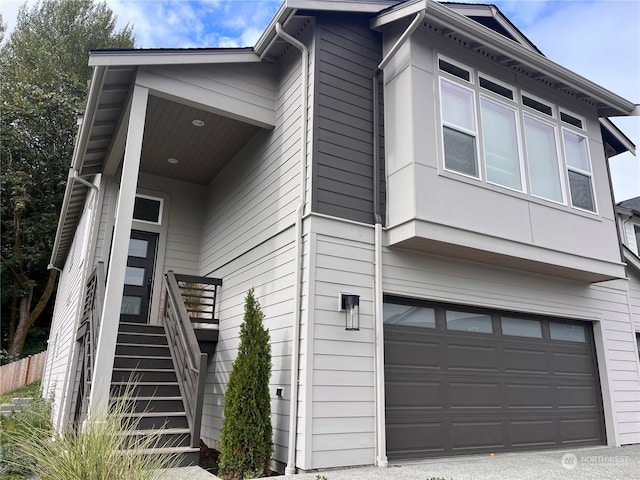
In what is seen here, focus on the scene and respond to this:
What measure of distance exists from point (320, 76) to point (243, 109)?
4.19 feet

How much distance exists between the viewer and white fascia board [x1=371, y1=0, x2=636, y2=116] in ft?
19.0

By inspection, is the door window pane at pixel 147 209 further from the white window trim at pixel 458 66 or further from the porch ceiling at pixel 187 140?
the white window trim at pixel 458 66

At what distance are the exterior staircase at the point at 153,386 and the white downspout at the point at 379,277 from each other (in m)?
2.00

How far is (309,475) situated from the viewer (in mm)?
4438

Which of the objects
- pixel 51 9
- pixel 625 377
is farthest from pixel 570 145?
pixel 51 9

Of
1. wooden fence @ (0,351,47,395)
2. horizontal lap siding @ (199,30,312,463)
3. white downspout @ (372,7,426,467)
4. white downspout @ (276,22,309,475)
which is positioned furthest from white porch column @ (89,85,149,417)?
wooden fence @ (0,351,47,395)

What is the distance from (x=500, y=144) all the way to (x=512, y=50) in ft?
4.29

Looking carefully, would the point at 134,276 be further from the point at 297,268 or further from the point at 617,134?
the point at 617,134

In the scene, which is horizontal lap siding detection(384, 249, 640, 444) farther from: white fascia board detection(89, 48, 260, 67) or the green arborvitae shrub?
white fascia board detection(89, 48, 260, 67)

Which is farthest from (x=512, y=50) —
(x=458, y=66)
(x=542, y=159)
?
(x=542, y=159)

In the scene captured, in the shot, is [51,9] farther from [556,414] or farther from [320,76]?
[556,414]

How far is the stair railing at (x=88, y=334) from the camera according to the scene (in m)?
5.77

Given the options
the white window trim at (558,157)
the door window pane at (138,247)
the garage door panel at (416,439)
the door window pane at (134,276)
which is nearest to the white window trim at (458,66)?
the white window trim at (558,157)

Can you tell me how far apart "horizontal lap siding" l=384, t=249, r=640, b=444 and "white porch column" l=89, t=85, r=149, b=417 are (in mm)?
3110
